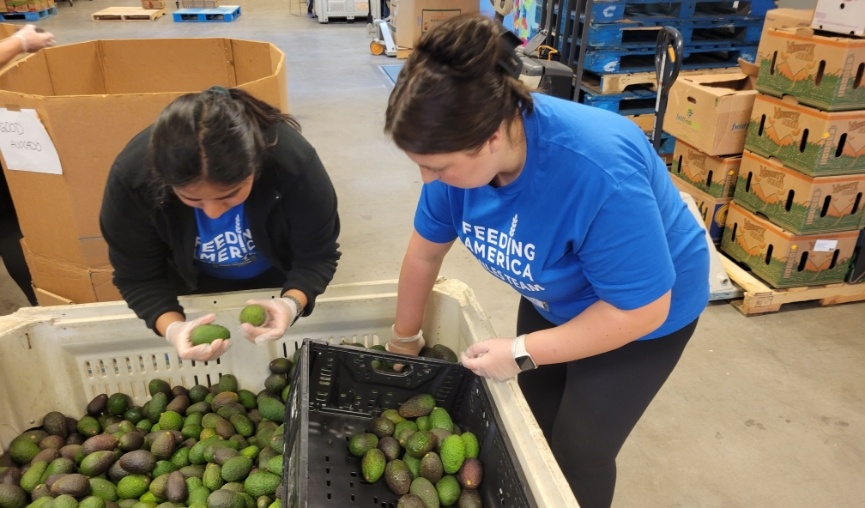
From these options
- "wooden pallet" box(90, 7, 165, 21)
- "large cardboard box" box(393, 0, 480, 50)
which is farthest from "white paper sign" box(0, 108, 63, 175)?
"wooden pallet" box(90, 7, 165, 21)

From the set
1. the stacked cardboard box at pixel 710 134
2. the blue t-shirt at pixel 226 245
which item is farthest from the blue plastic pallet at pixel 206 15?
the blue t-shirt at pixel 226 245

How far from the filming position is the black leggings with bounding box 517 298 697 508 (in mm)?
1219

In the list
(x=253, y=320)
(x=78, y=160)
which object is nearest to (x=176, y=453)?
(x=253, y=320)

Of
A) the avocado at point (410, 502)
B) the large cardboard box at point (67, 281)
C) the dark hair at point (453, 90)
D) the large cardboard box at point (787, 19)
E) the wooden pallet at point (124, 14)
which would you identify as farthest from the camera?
the wooden pallet at point (124, 14)

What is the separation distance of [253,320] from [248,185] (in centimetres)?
29

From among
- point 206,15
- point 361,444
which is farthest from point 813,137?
point 206,15

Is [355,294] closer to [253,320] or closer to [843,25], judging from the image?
[253,320]

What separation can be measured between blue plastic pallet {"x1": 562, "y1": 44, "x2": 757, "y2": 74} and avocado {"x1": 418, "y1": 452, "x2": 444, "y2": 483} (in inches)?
132

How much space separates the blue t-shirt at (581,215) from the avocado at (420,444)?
38 centimetres

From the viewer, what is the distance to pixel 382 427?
4.39 ft

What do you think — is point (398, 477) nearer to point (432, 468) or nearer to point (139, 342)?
point (432, 468)

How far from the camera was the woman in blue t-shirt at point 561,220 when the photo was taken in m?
0.88

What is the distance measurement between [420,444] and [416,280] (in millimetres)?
344

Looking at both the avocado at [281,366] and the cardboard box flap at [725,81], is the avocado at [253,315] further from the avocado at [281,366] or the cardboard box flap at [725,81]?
the cardboard box flap at [725,81]
